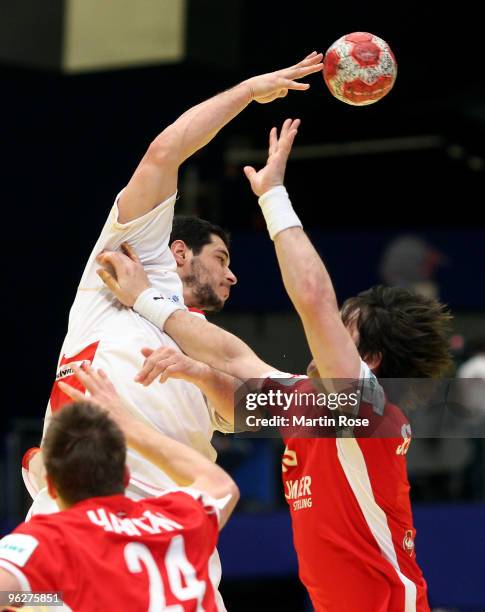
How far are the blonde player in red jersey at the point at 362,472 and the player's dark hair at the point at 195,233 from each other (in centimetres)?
61

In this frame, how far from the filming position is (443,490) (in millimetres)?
11742

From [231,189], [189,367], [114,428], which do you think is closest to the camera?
[114,428]

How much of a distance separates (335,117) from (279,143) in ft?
49.6

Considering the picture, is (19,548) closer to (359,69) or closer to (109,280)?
(109,280)

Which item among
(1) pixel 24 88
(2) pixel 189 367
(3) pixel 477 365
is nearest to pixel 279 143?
(2) pixel 189 367

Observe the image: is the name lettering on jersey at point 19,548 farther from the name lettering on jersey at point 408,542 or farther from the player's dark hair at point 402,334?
the name lettering on jersey at point 408,542

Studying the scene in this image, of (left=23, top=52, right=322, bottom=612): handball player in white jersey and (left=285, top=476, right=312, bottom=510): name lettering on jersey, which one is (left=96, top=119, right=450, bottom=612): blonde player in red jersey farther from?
(left=23, top=52, right=322, bottom=612): handball player in white jersey

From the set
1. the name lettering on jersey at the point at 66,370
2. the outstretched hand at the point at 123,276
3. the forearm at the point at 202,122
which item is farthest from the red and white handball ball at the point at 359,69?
the name lettering on jersey at the point at 66,370

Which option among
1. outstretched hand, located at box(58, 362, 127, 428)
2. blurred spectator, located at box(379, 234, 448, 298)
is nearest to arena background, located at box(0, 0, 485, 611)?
blurred spectator, located at box(379, 234, 448, 298)

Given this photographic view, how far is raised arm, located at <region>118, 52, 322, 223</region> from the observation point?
5.47 m

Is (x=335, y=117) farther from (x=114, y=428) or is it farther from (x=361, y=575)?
(x=114, y=428)

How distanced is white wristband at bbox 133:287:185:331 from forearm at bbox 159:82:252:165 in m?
Result: 0.63

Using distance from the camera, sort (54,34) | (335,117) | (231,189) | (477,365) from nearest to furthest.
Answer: (477,365) < (54,34) < (231,189) < (335,117)

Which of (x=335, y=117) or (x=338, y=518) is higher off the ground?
(x=335, y=117)
